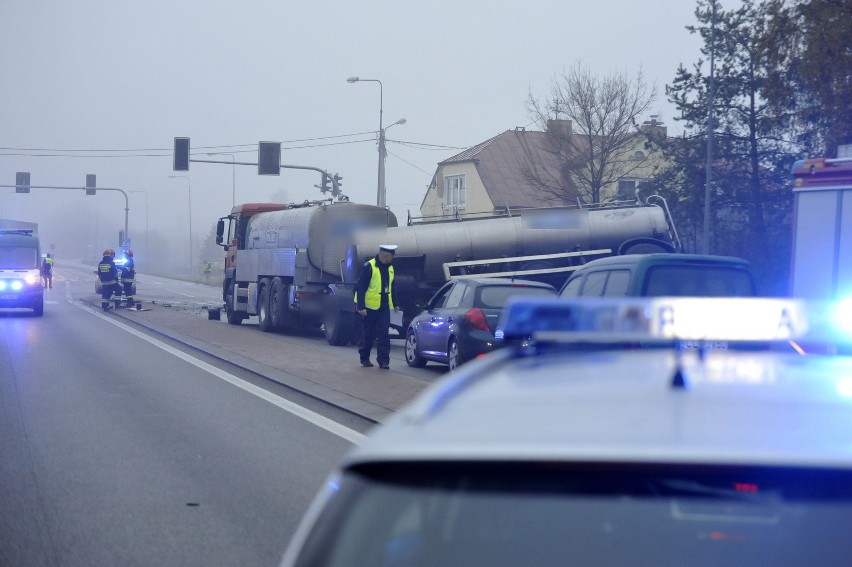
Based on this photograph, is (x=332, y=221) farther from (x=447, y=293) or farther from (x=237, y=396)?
(x=237, y=396)

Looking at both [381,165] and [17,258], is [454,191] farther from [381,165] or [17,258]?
[17,258]

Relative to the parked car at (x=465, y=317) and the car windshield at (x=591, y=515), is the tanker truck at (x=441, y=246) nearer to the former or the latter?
the parked car at (x=465, y=317)

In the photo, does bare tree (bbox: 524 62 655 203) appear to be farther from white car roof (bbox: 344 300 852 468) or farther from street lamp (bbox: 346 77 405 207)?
white car roof (bbox: 344 300 852 468)

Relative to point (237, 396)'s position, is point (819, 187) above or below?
above

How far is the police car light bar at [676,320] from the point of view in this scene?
250cm

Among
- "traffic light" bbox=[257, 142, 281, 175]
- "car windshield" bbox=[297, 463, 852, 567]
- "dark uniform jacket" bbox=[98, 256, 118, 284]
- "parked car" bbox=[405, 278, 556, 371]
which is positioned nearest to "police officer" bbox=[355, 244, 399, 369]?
"parked car" bbox=[405, 278, 556, 371]

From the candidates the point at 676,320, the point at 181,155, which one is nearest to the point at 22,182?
the point at 181,155

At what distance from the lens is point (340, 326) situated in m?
24.0

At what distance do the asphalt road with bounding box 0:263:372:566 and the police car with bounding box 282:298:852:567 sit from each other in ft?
14.6

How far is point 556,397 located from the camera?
237cm

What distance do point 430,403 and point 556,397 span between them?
10.5 inches

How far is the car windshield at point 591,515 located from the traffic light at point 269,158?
3540cm

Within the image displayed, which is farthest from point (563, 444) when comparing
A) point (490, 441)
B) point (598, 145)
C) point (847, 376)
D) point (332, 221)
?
point (598, 145)

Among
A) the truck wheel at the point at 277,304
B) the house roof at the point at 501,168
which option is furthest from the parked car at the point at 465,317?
the house roof at the point at 501,168
